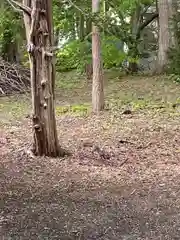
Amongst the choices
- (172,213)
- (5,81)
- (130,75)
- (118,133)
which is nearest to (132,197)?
(172,213)

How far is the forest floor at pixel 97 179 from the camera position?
14.0 feet

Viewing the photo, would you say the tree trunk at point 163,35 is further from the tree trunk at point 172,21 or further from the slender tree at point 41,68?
the slender tree at point 41,68

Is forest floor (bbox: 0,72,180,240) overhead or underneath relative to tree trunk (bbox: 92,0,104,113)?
underneath

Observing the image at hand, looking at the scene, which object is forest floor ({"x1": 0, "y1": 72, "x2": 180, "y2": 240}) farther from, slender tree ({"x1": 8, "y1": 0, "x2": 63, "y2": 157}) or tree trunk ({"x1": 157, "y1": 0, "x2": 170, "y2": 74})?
tree trunk ({"x1": 157, "y1": 0, "x2": 170, "y2": 74})

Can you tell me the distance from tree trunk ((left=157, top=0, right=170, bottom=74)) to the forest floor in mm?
5624

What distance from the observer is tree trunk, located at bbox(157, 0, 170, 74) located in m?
16.6

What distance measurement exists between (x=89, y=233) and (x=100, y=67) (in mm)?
7425

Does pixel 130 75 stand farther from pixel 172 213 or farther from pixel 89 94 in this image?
pixel 172 213

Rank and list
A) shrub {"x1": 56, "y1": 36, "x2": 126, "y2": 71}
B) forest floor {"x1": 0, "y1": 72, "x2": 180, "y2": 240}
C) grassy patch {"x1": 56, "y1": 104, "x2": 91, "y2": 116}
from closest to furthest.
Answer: forest floor {"x1": 0, "y1": 72, "x2": 180, "y2": 240} < grassy patch {"x1": 56, "y1": 104, "x2": 91, "y2": 116} < shrub {"x1": 56, "y1": 36, "x2": 126, "y2": 71}

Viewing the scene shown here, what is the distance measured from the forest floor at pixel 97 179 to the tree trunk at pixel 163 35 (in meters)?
5.62

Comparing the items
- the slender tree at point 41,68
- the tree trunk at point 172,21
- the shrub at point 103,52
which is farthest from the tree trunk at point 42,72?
the tree trunk at point 172,21

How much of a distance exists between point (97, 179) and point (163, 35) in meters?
11.7

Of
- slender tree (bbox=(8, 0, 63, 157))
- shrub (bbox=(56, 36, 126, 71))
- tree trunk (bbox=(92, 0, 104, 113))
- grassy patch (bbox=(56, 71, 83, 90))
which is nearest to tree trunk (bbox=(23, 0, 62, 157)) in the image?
slender tree (bbox=(8, 0, 63, 157))

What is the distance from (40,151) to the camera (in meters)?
6.94
